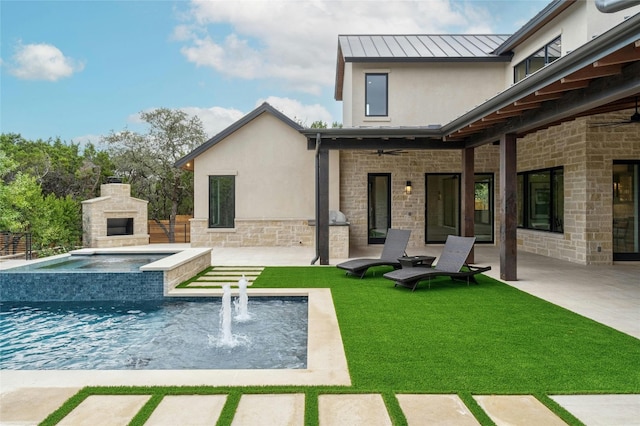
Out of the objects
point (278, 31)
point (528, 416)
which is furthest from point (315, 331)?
point (278, 31)

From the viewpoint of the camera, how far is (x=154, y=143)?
2467cm

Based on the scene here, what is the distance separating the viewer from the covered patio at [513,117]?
5176 millimetres

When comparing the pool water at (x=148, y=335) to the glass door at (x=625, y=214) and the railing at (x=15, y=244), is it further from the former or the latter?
the glass door at (x=625, y=214)

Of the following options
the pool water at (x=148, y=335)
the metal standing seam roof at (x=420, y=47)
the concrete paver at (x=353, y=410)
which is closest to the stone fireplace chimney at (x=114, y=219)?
the pool water at (x=148, y=335)

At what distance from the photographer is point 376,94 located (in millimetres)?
16438

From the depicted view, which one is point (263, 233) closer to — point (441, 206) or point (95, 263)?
point (95, 263)

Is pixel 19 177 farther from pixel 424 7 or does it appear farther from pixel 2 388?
pixel 424 7

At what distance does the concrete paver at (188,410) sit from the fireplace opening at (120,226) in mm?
14571

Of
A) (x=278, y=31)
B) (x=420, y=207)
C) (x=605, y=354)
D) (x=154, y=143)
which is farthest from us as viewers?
(x=278, y=31)

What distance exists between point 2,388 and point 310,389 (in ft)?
8.90

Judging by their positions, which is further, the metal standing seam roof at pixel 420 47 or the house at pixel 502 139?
the metal standing seam roof at pixel 420 47

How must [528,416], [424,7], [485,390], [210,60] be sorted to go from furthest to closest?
[210,60]
[424,7]
[485,390]
[528,416]

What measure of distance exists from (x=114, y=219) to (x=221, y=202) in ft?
13.9

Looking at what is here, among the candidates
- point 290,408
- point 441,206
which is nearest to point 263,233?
point 441,206
